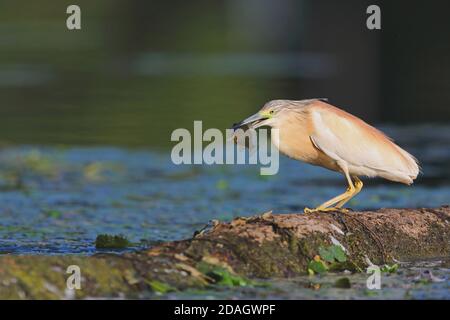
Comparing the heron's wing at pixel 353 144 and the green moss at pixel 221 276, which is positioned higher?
the heron's wing at pixel 353 144

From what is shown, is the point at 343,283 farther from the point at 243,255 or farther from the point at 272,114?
the point at 272,114

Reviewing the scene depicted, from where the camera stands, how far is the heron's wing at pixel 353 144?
8.02 m

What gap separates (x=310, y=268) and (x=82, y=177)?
623cm

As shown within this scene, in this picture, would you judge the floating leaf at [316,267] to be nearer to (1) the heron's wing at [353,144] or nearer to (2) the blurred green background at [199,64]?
(1) the heron's wing at [353,144]

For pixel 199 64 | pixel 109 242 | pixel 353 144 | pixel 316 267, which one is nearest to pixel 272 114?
pixel 353 144

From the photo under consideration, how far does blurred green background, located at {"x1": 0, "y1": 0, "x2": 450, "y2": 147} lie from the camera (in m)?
18.5

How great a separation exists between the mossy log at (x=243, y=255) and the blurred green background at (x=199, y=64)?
7.73 metres

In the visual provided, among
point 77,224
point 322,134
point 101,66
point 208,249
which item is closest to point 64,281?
point 208,249

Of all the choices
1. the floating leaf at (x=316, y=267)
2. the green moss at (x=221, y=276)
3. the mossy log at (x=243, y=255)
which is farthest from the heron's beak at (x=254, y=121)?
the green moss at (x=221, y=276)

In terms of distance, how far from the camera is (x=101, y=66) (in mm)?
26250

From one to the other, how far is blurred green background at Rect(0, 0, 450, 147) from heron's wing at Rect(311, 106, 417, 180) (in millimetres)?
7407

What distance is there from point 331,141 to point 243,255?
4.35ft

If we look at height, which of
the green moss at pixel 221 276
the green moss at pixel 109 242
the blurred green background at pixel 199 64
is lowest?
the green moss at pixel 109 242
